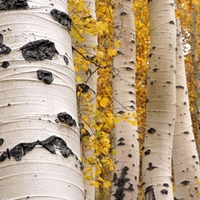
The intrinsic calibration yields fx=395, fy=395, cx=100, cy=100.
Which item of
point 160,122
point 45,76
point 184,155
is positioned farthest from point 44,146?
point 184,155

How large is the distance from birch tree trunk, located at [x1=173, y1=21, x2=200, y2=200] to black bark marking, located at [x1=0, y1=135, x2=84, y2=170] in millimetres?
3481

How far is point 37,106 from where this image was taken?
4.09 ft

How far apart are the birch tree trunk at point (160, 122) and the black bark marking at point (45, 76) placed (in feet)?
9.05

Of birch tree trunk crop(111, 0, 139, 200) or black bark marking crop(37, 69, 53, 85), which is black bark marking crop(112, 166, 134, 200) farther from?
black bark marking crop(37, 69, 53, 85)

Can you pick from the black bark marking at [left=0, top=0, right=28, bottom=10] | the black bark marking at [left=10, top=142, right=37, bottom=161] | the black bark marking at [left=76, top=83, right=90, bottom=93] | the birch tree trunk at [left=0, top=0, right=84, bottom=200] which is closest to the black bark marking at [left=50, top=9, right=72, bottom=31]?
the birch tree trunk at [left=0, top=0, right=84, bottom=200]

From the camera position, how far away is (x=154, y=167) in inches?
155

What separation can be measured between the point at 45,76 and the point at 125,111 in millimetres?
3375

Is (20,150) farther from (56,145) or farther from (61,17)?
Result: (61,17)

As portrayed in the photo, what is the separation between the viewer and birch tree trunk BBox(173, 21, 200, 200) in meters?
4.49

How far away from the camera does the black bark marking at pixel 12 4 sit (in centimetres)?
141

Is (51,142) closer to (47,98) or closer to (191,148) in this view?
(47,98)

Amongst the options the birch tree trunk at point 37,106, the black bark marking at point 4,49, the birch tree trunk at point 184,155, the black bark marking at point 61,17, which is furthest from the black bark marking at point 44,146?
the birch tree trunk at point 184,155

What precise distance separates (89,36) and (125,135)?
1.28 m

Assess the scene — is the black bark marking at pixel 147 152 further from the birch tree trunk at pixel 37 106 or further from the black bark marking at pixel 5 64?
the black bark marking at pixel 5 64
